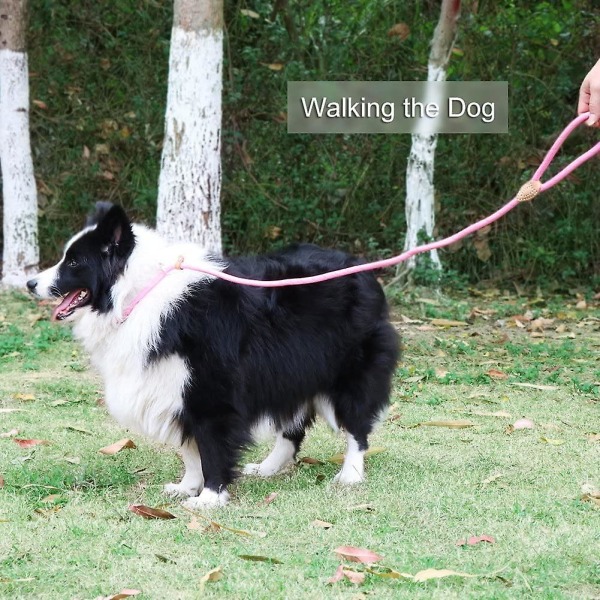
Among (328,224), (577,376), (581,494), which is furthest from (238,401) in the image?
(328,224)

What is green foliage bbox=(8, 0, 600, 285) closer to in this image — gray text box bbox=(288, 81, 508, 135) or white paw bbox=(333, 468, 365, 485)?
gray text box bbox=(288, 81, 508, 135)

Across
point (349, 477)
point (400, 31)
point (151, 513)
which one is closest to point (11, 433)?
point (151, 513)

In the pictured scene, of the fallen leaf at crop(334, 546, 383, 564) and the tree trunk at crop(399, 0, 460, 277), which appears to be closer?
the fallen leaf at crop(334, 546, 383, 564)

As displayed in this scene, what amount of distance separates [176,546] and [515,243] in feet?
26.9

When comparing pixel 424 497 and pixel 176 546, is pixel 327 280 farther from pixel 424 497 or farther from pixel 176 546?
pixel 176 546

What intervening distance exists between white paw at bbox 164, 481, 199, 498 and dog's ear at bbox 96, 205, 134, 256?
3.58 ft

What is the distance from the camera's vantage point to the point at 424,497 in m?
Answer: 4.48

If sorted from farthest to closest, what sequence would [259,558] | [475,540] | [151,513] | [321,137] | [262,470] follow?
[321,137] < [262,470] < [151,513] < [475,540] < [259,558]

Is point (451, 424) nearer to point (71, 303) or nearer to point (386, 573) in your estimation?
point (71, 303)

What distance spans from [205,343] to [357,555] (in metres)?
1.34

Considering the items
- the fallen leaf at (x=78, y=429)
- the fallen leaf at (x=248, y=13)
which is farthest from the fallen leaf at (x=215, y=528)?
the fallen leaf at (x=248, y=13)

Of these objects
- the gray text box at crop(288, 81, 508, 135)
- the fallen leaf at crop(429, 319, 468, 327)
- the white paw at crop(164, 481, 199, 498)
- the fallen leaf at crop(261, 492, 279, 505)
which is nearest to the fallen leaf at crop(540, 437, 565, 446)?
the fallen leaf at crop(261, 492, 279, 505)

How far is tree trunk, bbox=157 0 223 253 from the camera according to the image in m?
8.06

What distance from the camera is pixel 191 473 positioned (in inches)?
187
